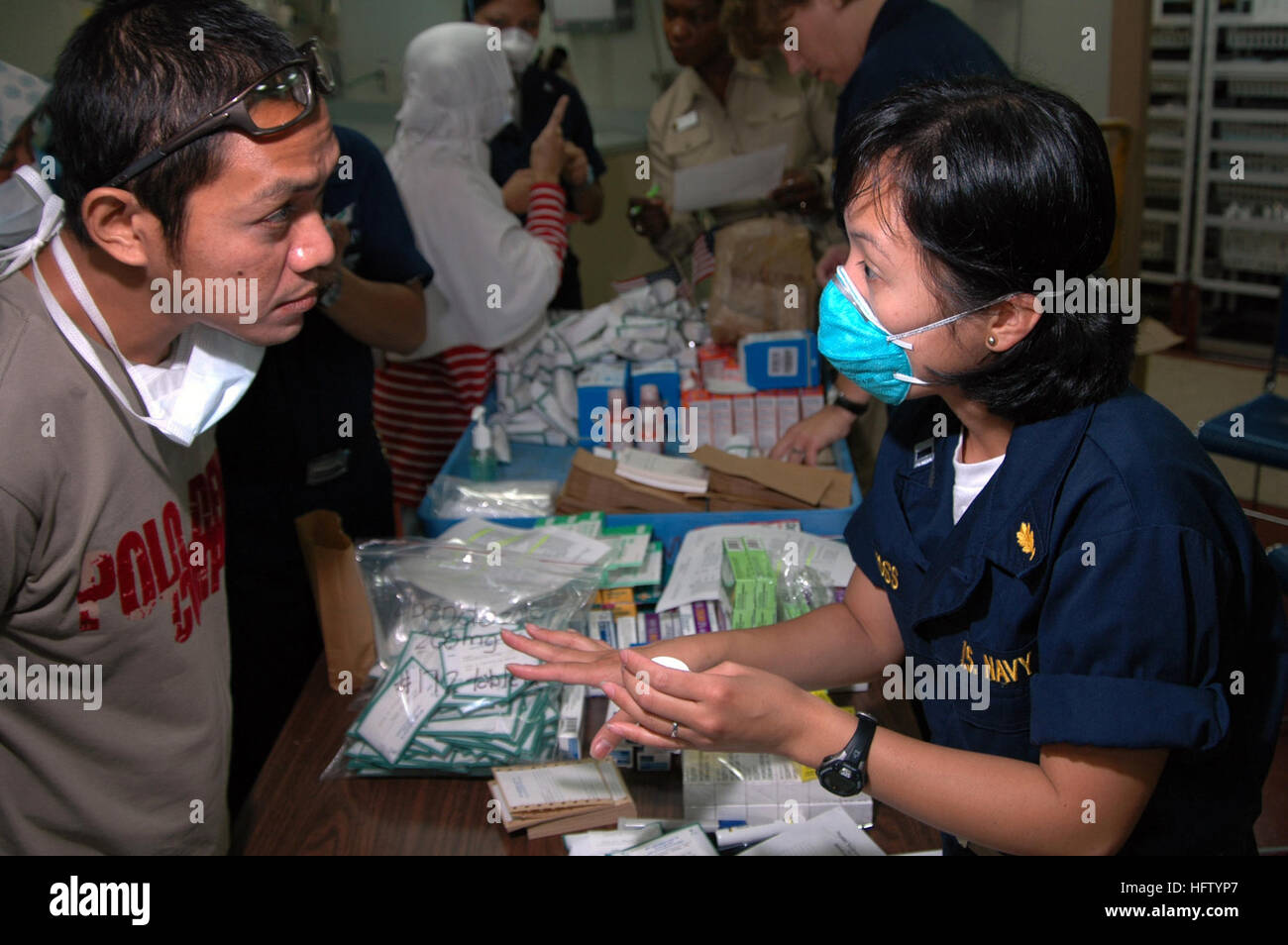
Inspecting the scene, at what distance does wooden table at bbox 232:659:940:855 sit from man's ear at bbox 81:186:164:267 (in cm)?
88

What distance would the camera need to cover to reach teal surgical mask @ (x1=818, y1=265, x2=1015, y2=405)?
134 cm

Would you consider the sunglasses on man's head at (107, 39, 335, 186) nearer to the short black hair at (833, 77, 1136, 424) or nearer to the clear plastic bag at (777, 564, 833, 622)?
the short black hair at (833, 77, 1136, 424)

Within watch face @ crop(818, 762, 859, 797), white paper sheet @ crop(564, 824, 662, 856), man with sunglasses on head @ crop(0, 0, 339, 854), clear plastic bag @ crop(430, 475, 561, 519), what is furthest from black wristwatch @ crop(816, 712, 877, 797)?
clear plastic bag @ crop(430, 475, 561, 519)

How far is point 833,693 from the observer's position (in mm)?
1916

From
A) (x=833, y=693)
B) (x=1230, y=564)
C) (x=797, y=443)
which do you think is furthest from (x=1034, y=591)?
(x=797, y=443)

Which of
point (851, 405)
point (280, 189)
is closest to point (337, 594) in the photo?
point (280, 189)

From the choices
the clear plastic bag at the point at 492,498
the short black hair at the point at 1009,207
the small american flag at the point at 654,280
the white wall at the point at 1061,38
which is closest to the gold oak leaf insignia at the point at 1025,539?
the short black hair at the point at 1009,207

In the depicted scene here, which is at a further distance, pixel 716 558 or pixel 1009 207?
pixel 716 558

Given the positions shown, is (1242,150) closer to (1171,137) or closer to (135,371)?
(1171,137)

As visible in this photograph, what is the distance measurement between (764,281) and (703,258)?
0.53 metres

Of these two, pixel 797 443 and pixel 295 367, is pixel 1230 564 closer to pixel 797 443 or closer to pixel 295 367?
pixel 797 443

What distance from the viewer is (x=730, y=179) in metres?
3.68

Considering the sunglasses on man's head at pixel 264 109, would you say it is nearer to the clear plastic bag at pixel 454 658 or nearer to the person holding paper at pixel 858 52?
the clear plastic bag at pixel 454 658

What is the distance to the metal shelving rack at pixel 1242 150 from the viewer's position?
5414 millimetres
